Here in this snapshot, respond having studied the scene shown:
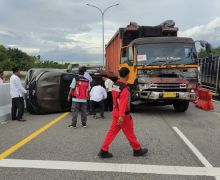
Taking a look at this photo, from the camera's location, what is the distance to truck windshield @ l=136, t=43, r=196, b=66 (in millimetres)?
12609

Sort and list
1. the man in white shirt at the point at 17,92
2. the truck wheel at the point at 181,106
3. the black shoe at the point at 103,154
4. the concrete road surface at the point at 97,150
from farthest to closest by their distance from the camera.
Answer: the truck wheel at the point at 181,106
the man in white shirt at the point at 17,92
the black shoe at the point at 103,154
the concrete road surface at the point at 97,150

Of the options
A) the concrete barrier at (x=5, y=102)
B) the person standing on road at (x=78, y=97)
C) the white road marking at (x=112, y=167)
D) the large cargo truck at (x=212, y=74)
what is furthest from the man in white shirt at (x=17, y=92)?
the large cargo truck at (x=212, y=74)

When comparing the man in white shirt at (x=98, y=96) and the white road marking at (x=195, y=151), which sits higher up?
the man in white shirt at (x=98, y=96)

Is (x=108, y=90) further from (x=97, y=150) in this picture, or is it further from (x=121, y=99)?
(x=121, y=99)

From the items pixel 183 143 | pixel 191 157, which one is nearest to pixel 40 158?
pixel 191 157

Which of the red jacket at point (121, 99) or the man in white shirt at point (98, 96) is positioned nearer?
the red jacket at point (121, 99)

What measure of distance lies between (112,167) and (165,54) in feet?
24.2

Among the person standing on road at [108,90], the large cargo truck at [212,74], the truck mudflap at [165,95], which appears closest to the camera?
the truck mudflap at [165,95]

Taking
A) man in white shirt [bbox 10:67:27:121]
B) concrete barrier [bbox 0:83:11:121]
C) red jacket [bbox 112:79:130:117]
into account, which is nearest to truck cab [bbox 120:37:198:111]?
man in white shirt [bbox 10:67:27:121]

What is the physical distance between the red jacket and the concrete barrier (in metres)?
5.63

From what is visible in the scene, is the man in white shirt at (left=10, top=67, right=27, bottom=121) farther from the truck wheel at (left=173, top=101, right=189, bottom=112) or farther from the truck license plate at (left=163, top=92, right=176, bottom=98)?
the truck wheel at (left=173, top=101, right=189, bottom=112)

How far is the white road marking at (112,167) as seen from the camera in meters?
5.70

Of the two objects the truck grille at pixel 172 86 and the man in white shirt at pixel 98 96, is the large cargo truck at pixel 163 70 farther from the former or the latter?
the man in white shirt at pixel 98 96

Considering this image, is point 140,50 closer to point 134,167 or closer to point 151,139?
point 151,139
